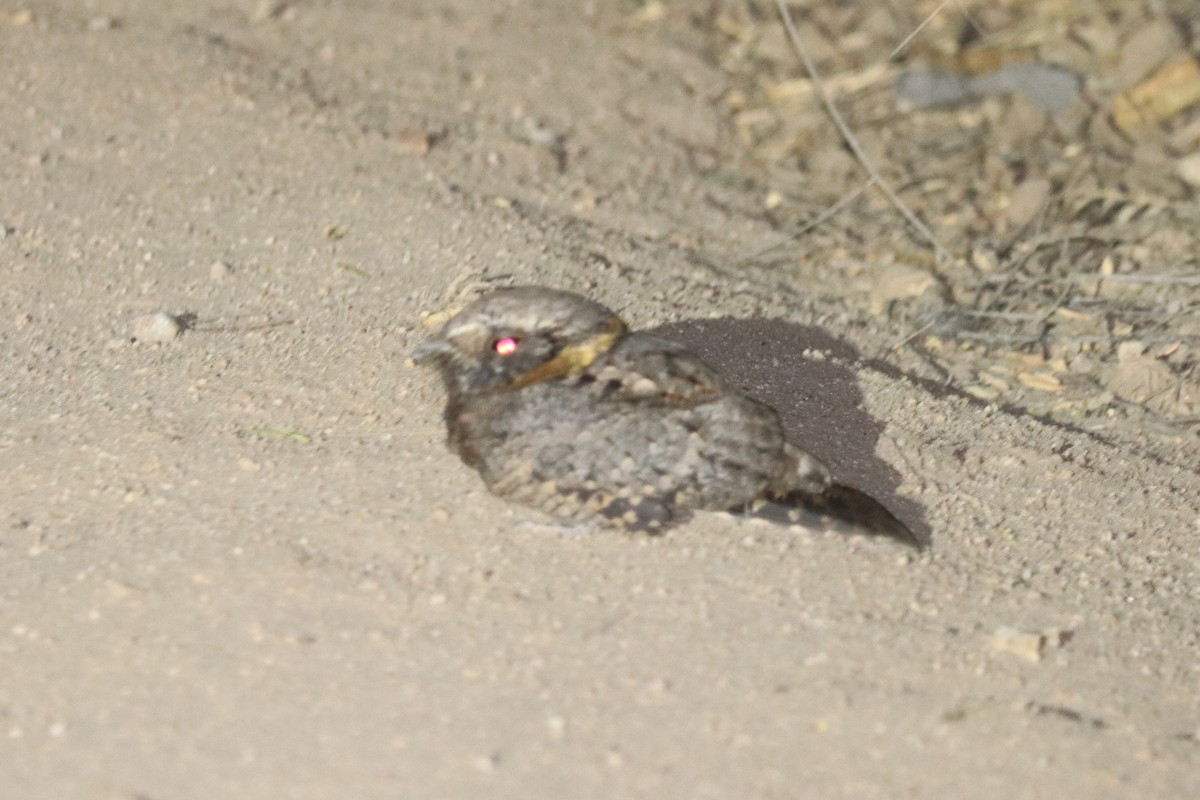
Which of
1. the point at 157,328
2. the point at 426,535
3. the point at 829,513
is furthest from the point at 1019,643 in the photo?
the point at 157,328

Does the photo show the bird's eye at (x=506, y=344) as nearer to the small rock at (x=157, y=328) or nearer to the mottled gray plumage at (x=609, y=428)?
the mottled gray plumage at (x=609, y=428)

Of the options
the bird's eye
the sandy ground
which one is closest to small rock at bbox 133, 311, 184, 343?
the sandy ground

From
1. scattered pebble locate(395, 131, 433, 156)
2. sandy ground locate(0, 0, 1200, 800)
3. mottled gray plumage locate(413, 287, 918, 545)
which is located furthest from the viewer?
scattered pebble locate(395, 131, 433, 156)

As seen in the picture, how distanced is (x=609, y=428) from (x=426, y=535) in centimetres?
43

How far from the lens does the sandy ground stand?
2467 mm

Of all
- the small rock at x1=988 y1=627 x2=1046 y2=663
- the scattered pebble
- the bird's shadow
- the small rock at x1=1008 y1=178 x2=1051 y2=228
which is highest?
the small rock at x1=988 y1=627 x2=1046 y2=663

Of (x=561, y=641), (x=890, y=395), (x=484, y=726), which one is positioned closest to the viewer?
(x=484, y=726)

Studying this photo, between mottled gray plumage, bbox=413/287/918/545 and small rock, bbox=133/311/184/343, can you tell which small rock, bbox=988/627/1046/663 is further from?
small rock, bbox=133/311/184/343

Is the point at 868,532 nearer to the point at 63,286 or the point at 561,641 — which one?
the point at 561,641

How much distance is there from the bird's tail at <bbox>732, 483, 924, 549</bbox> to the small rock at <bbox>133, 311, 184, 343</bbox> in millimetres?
1613

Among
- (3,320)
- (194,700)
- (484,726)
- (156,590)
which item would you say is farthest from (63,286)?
(484,726)

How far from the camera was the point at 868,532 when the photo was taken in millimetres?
3037

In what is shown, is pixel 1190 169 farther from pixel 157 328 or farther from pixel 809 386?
pixel 157 328

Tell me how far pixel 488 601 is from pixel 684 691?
43 cm
